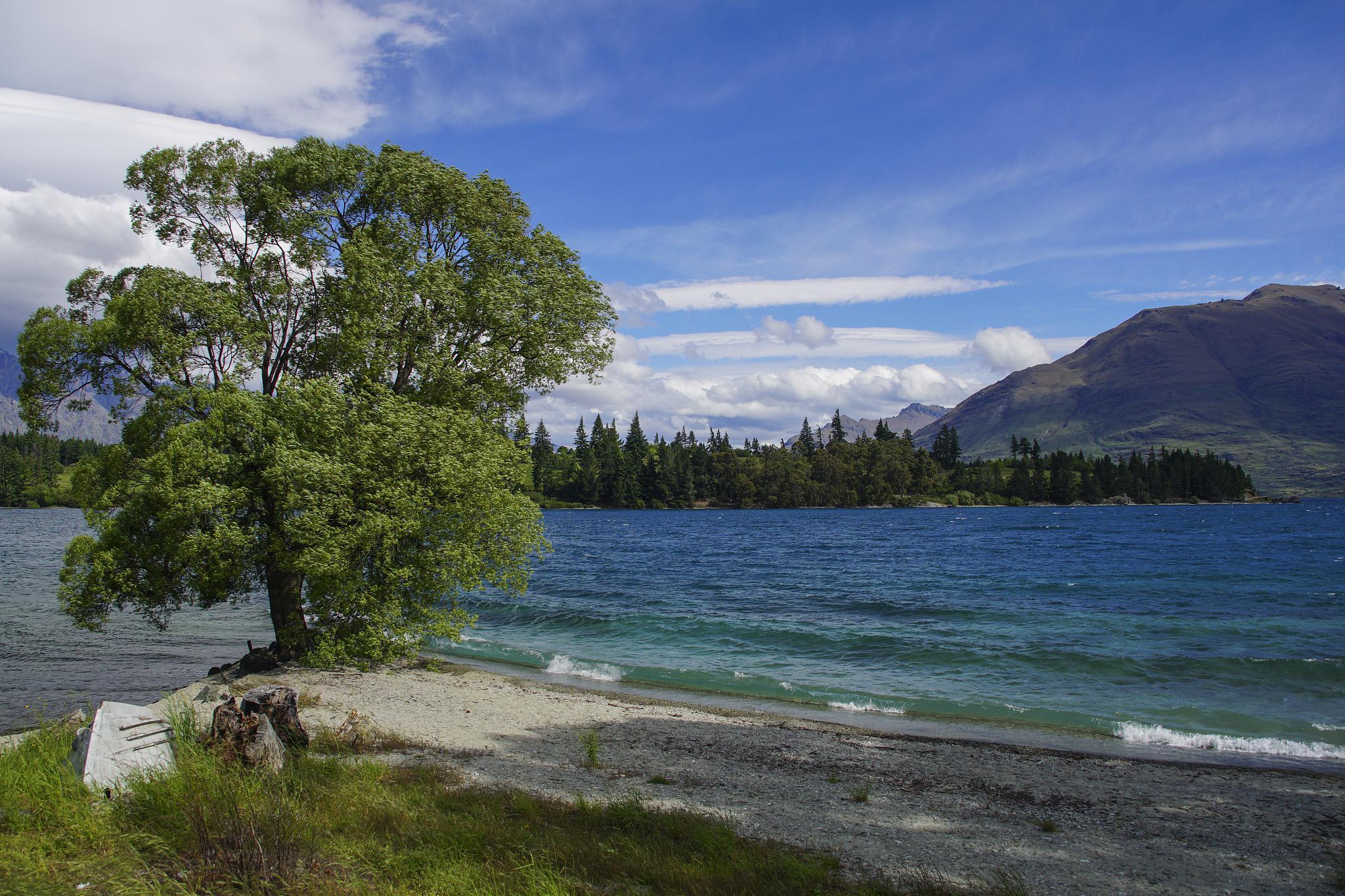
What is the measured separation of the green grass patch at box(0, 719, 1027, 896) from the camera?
6449 mm

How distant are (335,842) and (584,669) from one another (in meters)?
18.8

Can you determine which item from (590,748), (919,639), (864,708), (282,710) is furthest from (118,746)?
(919,639)

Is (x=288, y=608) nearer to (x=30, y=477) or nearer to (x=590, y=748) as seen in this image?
(x=590, y=748)

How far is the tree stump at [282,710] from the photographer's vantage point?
11828 millimetres

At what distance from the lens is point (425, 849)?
7.62 meters

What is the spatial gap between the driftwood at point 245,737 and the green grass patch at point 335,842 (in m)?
0.26

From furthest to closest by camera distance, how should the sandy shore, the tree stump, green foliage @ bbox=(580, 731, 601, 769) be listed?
green foliage @ bbox=(580, 731, 601, 769)
the tree stump
the sandy shore

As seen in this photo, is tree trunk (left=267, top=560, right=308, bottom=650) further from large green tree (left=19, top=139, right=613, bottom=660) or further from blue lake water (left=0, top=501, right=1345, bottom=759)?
blue lake water (left=0, top=501, right=1345, bottom=759)

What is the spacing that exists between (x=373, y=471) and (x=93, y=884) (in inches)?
506

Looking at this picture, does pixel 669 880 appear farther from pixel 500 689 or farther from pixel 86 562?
pixel 86 562

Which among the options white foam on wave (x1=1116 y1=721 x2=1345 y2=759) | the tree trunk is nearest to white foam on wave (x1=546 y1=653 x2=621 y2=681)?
the tree trunk

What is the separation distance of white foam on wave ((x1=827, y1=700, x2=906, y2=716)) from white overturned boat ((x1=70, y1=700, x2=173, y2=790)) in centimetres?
1606

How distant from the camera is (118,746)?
9.32 m

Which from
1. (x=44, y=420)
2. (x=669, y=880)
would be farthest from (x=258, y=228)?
(x=669, y=880)
